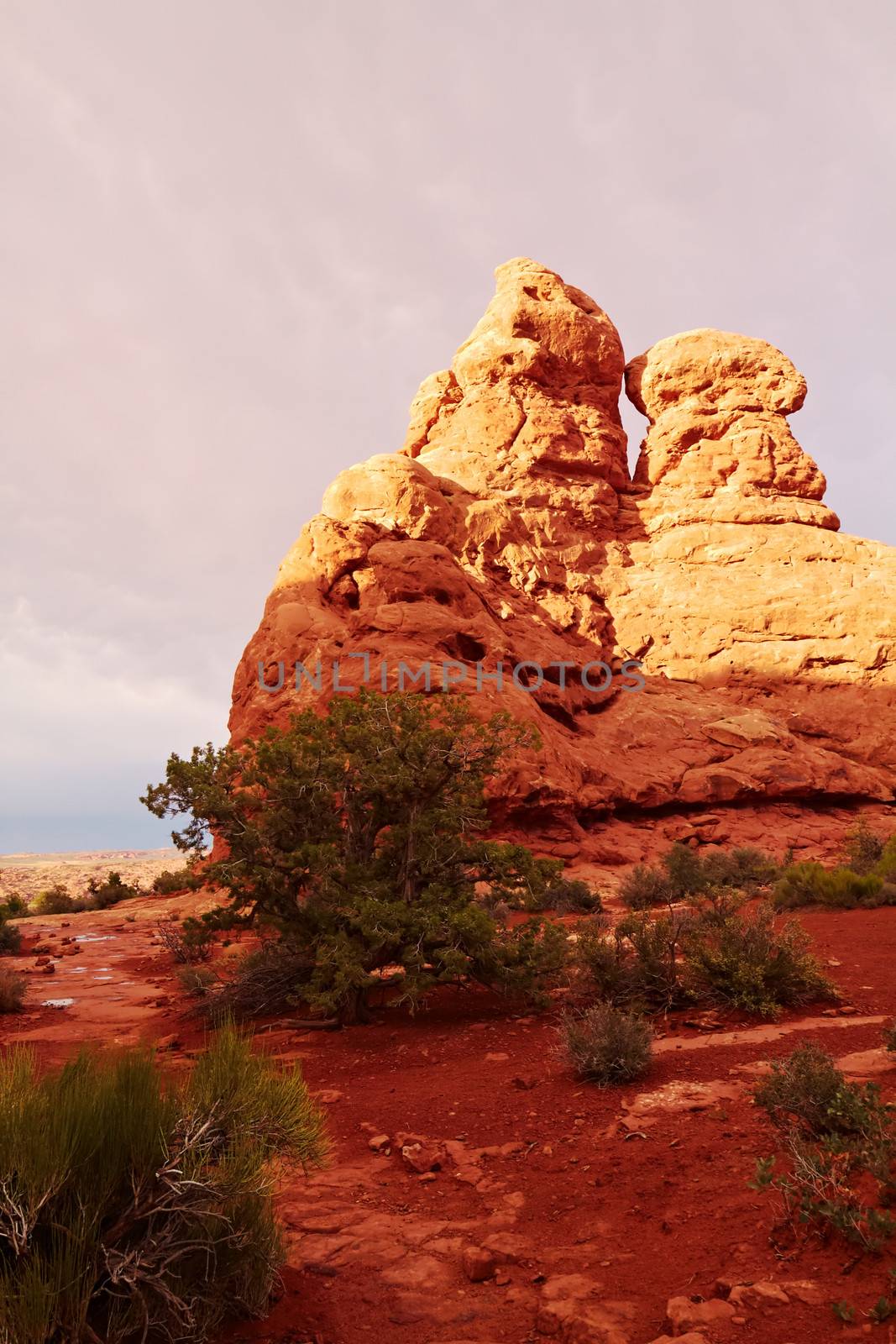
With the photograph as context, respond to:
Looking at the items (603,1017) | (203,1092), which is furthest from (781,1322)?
(603,1017)

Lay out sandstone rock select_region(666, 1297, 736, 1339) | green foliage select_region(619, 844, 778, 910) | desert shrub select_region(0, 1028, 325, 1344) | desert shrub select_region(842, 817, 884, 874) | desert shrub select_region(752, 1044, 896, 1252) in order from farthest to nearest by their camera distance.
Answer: desert shrub select_region(842, 817, 884, 874)
green foliage select_region(619, 844, 778, 910)
desert shrub select_region(752, 1044, 896, 1252)
sandstone rock select_region(666, 1297, 736, 1339)
desert shrub select_region(0, 1028, 325, 1344)

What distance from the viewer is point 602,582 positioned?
2917 cm

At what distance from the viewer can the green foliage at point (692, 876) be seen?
577 inches

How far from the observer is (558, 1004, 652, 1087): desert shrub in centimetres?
561

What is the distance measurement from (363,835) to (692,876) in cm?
887

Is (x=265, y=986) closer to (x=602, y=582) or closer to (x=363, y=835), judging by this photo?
(x=363, y=835)

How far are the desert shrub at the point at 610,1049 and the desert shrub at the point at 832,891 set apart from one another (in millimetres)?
8006

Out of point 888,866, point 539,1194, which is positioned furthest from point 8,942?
point 888,866

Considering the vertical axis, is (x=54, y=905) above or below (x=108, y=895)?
below

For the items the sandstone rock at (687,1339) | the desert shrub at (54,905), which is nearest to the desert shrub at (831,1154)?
the sandstone rock at (687,1339)

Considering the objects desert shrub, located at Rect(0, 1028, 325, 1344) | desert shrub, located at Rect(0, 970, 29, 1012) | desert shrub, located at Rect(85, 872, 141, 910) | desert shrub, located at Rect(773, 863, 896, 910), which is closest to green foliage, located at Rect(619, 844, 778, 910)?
desert shrub, located at Rect(773, 863, 896, 910)

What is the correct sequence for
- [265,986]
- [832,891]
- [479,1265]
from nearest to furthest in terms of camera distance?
1. [479,1265]
2. [265,986]
3. [832,891]

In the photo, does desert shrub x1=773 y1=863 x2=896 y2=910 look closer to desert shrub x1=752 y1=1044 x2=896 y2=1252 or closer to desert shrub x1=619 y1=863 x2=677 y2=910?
desert shrub x1=619 y1=863 x2=677 y2=910

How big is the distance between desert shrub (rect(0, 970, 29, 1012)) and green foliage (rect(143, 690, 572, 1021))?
3.46 m
